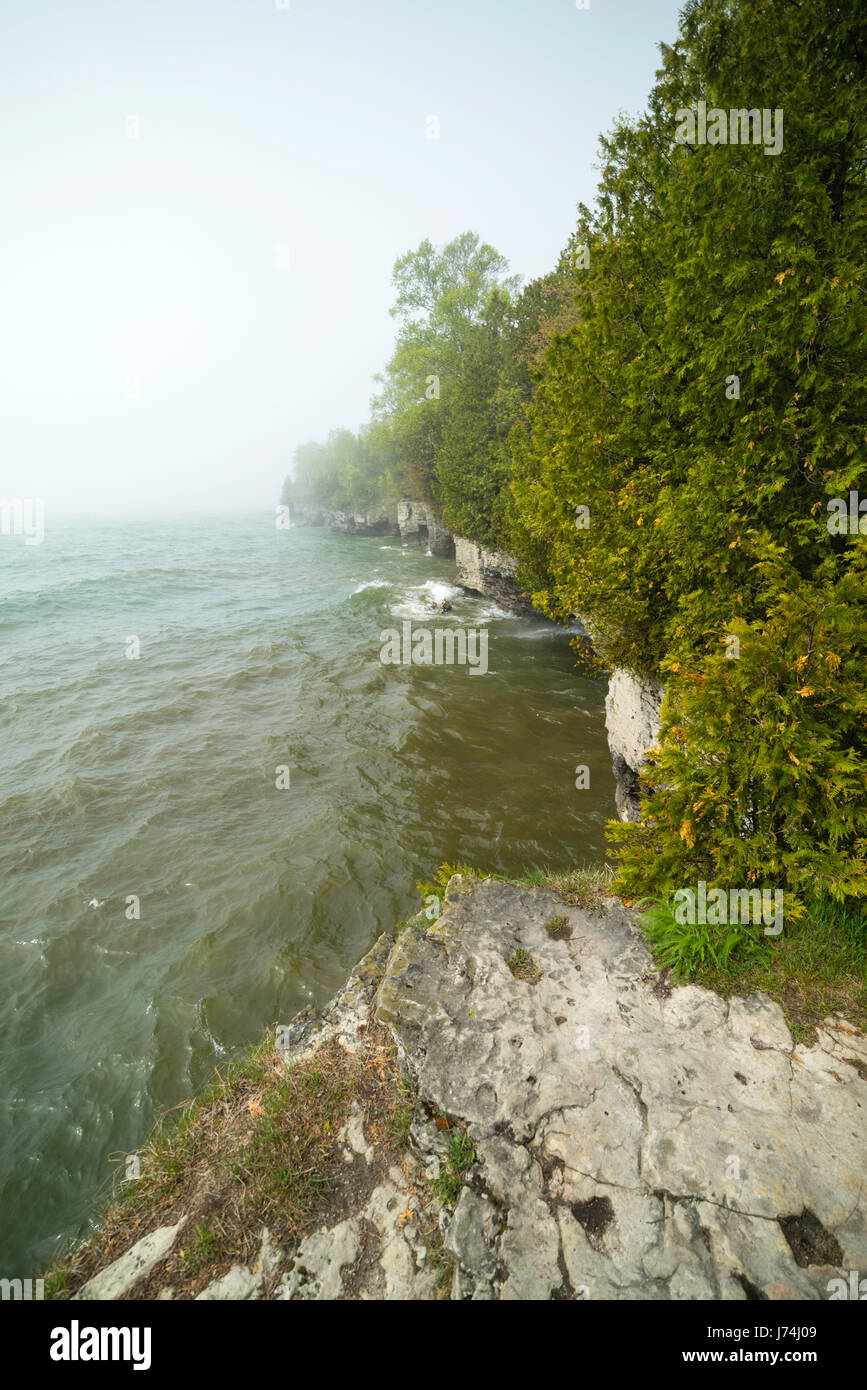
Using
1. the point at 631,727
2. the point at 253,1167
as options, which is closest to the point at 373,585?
A: the point at 631,727

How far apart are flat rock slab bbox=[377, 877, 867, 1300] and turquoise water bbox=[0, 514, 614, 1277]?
4.57m

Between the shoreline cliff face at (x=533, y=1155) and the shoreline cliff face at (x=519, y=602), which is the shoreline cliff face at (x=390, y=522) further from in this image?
the shoreline cliff face at (x=533, y=1155)

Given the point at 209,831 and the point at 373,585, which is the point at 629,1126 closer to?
the point at 209,831

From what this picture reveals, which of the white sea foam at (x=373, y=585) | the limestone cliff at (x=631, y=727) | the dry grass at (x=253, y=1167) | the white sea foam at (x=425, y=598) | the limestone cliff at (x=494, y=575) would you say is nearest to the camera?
the dry grass at (x=253, y=1167)

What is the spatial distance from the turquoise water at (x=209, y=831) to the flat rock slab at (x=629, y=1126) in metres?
4.57

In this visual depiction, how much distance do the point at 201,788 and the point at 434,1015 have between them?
433 inches

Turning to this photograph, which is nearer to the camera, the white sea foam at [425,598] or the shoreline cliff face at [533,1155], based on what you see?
the shoreline cliff face at [533,1155]

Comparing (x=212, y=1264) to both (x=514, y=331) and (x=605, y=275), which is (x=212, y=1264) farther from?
(x=514, y=331)

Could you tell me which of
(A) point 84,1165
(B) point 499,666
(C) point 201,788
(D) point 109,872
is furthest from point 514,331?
(A) point 84,1165

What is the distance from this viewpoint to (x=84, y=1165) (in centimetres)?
605

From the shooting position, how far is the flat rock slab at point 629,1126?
307 centimetres

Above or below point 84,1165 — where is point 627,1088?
Result: above

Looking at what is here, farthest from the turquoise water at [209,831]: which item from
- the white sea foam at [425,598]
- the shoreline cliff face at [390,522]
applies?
the shoreline cliff face at [390,522]
